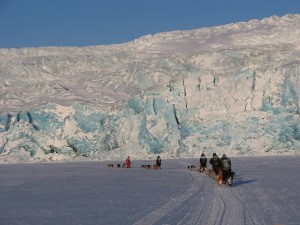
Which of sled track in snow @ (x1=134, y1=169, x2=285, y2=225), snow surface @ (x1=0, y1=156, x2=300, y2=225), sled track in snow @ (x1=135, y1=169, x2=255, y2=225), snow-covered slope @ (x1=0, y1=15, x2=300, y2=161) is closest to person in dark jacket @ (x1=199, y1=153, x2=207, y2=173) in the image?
snow surface @ (x1=0, y1=156, x2=300, y2=225)

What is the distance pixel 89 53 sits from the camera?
86875mm

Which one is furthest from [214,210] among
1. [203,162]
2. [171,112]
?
[171,112]

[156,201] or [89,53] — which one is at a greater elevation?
[89,53]

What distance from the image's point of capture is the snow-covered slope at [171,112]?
4506 centimetres

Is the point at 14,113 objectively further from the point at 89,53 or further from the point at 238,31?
the point at 238,31

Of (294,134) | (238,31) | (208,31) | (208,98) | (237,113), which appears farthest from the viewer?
(208,31)

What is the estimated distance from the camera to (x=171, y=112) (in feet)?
160

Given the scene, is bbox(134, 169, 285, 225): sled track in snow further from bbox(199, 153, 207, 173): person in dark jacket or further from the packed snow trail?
bbox(199, 153, 207, 173): person in dark jacket

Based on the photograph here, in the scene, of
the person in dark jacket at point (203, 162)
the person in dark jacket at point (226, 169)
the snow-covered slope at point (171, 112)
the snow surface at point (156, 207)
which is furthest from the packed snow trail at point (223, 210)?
the snow-covered slope at point (171, 112)

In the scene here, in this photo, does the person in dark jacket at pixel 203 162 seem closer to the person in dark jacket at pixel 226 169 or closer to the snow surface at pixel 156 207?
the person in dark jacket at pixel 226 169

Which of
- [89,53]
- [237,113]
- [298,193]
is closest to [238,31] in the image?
[89,53]

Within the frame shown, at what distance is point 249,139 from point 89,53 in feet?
160

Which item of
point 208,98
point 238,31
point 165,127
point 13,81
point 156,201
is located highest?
point 238,31

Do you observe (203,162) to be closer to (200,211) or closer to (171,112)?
(200,211)
